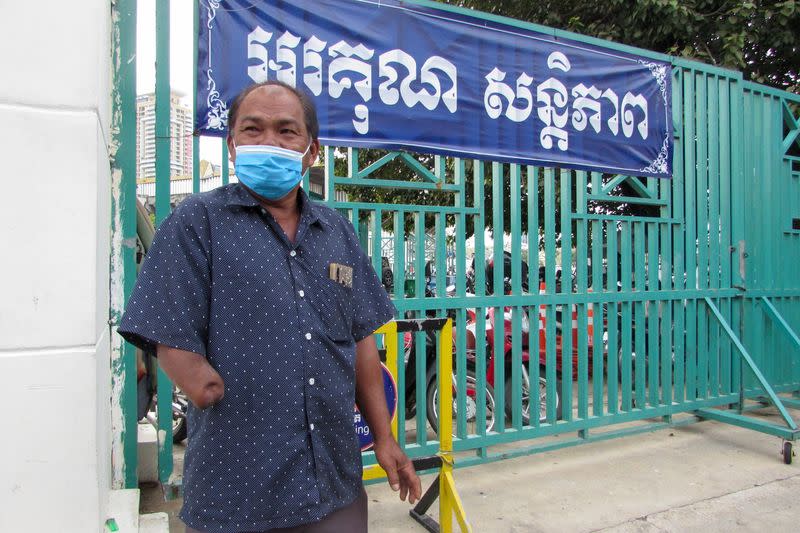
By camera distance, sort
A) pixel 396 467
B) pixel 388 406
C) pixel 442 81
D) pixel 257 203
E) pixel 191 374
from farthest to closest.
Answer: pixel 442 81 → pixel 388 406 → pixel 396 467 → pixel 257 203 → pixel 191 374

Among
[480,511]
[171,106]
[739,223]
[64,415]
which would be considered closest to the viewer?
[64,415]

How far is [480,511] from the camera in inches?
135

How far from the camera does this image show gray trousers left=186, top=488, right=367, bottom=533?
4.92ft

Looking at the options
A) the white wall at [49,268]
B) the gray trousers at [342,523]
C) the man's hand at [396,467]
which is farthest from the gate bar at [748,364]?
the white wall at [49,268]

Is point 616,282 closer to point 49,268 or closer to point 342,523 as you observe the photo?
point 342,523

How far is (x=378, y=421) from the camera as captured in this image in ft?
5.95

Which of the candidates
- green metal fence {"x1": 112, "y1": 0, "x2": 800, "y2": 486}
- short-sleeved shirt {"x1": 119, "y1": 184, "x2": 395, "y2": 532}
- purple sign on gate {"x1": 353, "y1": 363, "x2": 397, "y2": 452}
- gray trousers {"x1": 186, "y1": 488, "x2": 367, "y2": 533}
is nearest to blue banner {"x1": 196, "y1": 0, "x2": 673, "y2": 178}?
green metal fence {"x1": 112, "y1": 0, "x2": 800, "y2": 486}

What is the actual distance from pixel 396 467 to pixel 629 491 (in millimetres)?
2505

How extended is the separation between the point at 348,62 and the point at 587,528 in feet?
9.45

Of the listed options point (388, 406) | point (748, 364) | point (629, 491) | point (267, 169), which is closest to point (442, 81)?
point (388, 406)

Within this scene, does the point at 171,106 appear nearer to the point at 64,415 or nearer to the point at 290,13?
the point at 290,13

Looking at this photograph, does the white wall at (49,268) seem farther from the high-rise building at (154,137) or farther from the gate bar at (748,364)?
the gate bar at (748,364)

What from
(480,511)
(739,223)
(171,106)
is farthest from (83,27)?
(739,223)

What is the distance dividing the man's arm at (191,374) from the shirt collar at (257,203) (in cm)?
39
